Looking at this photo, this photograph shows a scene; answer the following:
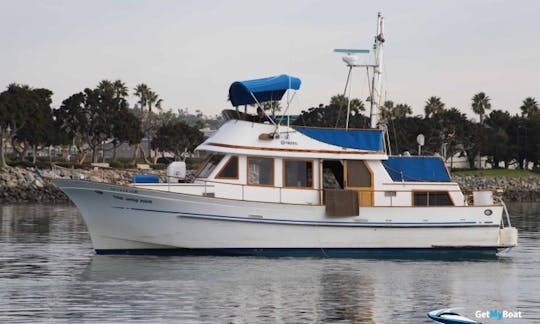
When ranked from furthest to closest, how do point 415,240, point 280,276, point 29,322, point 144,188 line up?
1. point 415,240
2. point 144,188
3. point 280,276
4. point 29,322

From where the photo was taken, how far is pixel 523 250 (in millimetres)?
30750

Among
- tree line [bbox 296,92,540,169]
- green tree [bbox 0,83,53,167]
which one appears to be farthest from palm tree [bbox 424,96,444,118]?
green tree [bbox 0,83,53,167]

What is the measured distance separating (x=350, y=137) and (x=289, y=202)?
8.46 ft

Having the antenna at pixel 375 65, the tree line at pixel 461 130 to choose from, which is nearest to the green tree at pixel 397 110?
the tree line at pixel 461 130

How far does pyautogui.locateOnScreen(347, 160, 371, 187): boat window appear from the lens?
1086 inches

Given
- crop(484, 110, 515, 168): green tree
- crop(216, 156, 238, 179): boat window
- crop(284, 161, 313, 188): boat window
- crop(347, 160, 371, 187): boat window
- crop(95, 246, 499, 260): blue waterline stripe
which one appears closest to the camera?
crop(95, 246, 499, 260): blue waterline stripe

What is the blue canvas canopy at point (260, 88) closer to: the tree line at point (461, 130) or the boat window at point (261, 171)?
the boat window at point (261, 171)

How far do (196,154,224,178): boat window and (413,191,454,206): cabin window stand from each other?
5581 millimetres

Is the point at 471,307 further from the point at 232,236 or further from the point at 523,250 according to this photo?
the point at 523,250

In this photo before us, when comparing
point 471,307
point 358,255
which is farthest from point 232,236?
point 471,307

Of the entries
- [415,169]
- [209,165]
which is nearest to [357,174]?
[415,169]

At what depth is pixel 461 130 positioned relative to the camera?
9581cm

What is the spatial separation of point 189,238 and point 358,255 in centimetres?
467

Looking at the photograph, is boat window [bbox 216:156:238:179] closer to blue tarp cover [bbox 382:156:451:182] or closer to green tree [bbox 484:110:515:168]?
blue tarp cover [bbox 382:156:451:182]
